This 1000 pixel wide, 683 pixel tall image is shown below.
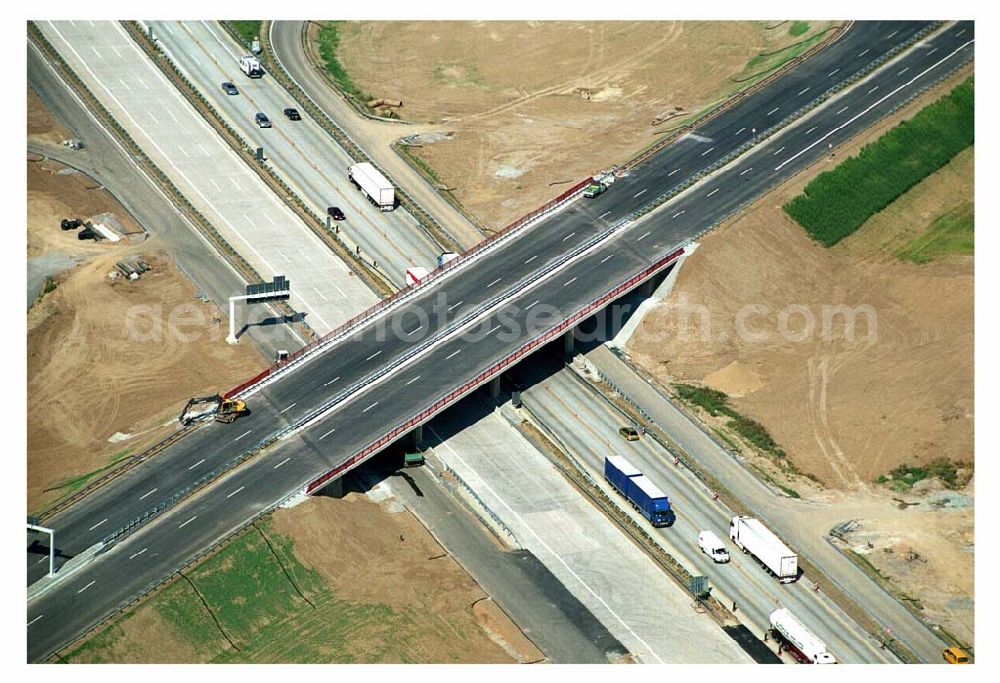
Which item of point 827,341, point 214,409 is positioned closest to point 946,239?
point 827,341

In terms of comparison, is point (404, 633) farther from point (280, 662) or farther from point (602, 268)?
point (602, 268)

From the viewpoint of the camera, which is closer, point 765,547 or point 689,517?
point 765,547

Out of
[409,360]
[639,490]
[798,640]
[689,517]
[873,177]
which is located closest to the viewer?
[798,640]

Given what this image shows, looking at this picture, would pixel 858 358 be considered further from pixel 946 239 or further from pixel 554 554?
pixel 554 554

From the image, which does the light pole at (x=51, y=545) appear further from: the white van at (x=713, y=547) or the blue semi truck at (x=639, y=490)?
the white van at (x=713, y=547)

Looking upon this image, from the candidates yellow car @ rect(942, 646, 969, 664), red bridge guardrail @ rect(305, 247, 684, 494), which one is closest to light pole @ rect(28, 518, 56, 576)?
red bridge guardrail @ rect(305, 247, 684, 494)

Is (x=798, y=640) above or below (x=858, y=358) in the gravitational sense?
below

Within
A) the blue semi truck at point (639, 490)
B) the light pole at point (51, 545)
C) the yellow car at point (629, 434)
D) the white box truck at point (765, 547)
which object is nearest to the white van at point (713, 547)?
the white box truck at point (765, 547)
